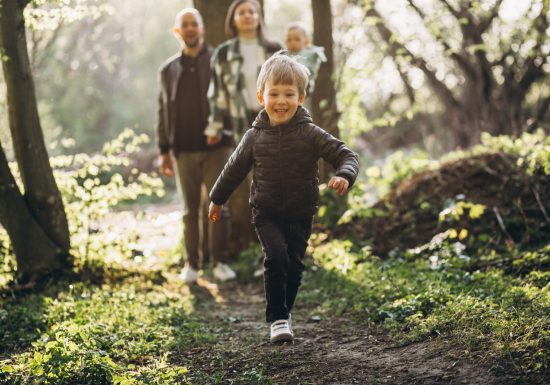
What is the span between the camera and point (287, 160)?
4387 mm

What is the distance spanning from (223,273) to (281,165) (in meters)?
2.98

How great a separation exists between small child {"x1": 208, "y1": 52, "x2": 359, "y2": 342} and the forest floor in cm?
28

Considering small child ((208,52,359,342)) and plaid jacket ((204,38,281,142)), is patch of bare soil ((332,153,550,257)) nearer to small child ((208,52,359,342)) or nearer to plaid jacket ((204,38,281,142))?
plaid jacket ((204,38,281,142))

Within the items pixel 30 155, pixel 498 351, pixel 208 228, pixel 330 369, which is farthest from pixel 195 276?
pixel 498 351

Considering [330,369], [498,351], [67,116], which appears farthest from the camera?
[67,116]

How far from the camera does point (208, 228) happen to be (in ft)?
24.7

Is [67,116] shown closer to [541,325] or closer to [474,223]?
[474,223]

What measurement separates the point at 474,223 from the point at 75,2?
4.49m

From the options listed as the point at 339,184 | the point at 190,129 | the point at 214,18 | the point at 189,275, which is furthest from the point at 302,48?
the point at 339,184

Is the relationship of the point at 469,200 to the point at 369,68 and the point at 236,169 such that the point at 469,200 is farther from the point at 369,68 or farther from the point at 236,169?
the point at 236,169

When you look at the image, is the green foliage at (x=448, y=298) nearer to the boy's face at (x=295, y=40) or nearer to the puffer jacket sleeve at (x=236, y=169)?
the puffer jacket sleeve at (x=236, y=169)

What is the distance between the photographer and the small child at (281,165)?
430cm

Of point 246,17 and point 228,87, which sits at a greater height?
point 246,17

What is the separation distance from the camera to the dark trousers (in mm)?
4375
